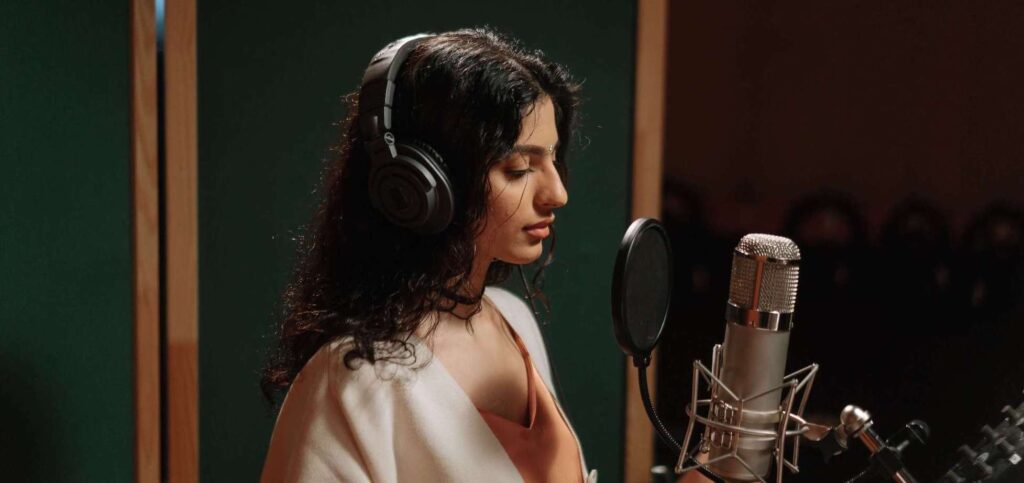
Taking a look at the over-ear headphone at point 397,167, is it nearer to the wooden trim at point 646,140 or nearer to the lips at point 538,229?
the lips at point 538,229

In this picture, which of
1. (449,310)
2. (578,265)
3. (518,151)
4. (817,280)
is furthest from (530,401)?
(817,280)

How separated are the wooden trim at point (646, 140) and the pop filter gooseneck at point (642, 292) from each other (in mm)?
822

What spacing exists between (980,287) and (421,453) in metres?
1.08

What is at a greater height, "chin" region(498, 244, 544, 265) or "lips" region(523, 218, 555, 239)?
"lips" region(523, 218, 555, 239)

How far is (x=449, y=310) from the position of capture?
43.2 inches

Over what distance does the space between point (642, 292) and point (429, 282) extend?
0.97 feet

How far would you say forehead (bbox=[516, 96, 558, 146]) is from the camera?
103cm

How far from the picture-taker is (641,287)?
0.86 meters

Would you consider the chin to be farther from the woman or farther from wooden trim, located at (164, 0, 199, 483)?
wooden trim, located at (164, 0, 199, 483)

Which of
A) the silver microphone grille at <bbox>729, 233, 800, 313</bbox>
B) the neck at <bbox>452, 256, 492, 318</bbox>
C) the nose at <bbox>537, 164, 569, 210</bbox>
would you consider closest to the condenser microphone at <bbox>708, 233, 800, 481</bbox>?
the silver microphone grille at <bbox>729, 233, 800, 313</bbox>

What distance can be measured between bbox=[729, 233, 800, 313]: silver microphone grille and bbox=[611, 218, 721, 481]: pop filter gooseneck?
0.09 m

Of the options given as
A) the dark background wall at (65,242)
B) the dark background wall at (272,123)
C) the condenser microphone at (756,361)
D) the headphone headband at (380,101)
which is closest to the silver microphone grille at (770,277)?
the condenser microphone at (756,361)

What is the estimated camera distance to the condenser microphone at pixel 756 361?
2.64ft

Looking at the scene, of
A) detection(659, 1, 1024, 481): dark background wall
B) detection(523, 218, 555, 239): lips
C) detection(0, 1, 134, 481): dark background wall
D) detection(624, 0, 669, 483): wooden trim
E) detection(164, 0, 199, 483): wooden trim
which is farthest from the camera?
detection(624, 0, 669, 483): wooden trim
